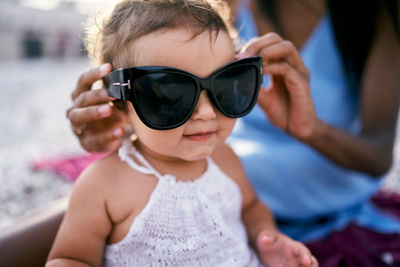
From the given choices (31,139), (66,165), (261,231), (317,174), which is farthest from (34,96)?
(261,231)

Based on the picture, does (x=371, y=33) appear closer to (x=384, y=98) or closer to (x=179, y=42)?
(x=384, y=98)

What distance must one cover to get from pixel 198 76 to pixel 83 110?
0.41m

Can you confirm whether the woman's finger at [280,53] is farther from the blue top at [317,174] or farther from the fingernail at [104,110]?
the blue top at [317,174]

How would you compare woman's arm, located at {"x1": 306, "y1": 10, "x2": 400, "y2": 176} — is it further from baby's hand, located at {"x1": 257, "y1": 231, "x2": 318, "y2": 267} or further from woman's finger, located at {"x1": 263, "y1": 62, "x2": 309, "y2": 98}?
baby's hand, located at {"x1": 257, "y1": 231, "x2": 318, "y2": 267}

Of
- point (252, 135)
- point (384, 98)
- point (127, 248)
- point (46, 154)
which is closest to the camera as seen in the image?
point (127, 248)

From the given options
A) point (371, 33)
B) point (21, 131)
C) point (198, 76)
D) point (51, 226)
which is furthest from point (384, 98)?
point (21, 131)

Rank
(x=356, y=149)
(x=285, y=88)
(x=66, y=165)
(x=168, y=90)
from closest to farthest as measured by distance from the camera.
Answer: (x=168, y=90) → (x=285, y=88) → (x=356, y=149) → (x=66, y=165)

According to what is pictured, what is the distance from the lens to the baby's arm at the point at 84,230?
1055mm

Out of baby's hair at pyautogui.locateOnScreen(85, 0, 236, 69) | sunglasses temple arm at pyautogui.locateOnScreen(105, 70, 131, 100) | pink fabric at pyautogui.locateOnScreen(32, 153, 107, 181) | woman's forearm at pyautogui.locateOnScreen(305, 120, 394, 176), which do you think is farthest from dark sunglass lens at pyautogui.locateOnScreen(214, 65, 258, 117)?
pink fabric at pyautogui.locateOnScreen(32, 153, 107, 181)

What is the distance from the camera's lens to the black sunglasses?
96 cm

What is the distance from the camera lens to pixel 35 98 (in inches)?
227

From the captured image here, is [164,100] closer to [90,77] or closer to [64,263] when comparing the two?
[90,77]

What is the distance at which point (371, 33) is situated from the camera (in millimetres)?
1860

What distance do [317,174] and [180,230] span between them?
42.8 inches
